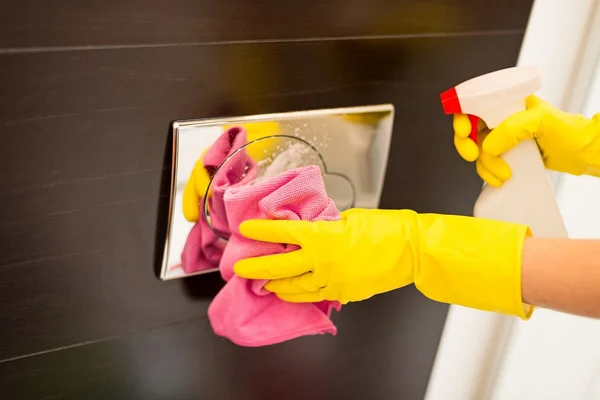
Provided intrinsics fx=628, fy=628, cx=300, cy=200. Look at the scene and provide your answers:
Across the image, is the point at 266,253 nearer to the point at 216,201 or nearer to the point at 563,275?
the point at 216,201

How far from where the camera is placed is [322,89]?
0.75 metres

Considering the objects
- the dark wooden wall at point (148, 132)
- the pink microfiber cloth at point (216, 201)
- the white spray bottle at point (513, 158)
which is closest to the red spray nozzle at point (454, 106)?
→ the white spray bottle at point (513, 158)

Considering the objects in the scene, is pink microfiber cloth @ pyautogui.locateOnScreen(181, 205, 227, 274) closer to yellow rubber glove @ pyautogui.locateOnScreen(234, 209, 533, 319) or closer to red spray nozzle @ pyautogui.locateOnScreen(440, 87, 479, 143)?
yellow rubber glove @ pyautogui.locateOnScreen(234, 209, 533, 319)

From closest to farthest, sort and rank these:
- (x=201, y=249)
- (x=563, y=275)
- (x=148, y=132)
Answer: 1. (x=563, y=275)
2. (x=148, y=132)
3. (x=201, y=249)

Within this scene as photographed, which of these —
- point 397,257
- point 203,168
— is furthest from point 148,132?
point 397,257

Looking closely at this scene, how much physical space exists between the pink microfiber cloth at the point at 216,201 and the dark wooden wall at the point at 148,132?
0.11 feet

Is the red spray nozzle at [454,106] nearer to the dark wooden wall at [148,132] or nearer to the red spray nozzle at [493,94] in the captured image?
the red spray nozzle at [493,94]

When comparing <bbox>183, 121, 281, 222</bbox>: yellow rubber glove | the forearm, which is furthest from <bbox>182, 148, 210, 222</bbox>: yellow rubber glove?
the forearm

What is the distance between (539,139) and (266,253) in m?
0.35

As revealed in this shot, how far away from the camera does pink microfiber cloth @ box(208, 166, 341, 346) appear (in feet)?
2.16

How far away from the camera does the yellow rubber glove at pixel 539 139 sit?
0.70m

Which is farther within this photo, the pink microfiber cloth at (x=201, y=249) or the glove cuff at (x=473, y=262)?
the pink microfiber cloth at (x=201, y=249)

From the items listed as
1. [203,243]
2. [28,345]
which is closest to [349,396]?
[203,243]

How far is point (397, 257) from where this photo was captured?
0.63 m
